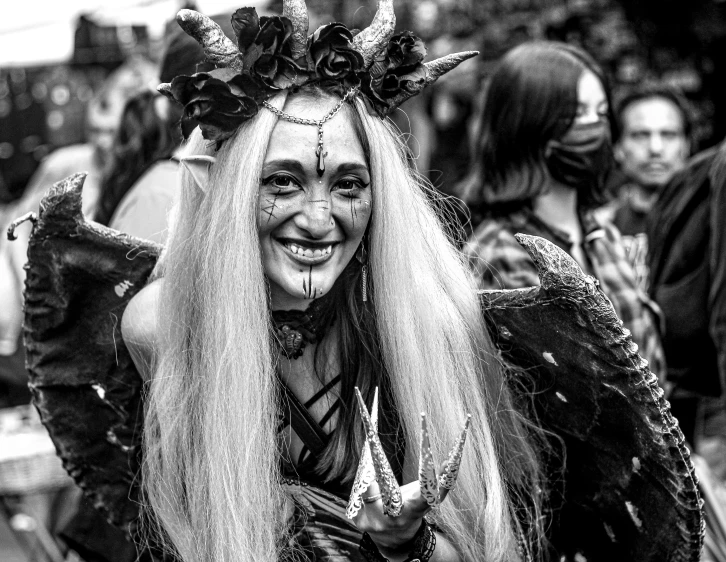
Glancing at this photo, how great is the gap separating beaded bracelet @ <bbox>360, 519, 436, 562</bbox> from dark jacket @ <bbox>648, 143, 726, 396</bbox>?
180cm

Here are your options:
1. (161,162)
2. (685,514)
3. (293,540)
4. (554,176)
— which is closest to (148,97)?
(161,162)

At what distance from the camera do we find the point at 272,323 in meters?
2.40

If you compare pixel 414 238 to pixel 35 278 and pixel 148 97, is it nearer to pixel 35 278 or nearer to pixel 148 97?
pixel 35 278

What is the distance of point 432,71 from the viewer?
2391 millimetres

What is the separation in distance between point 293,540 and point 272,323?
465 mm

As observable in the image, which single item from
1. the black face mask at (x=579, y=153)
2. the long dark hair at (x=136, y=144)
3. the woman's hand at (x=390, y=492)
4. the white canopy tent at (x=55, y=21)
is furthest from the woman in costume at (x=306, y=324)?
the white canopy tent at (x=55, y=21)

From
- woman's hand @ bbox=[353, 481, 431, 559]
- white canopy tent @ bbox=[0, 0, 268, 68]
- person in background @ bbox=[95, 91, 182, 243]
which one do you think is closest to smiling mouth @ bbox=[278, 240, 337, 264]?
woman's hand @ bbox=[353, 481, 431, 559]

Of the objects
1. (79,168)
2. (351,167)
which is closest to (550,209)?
(351,167)

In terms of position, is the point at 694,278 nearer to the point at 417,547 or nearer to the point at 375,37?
the point at 375,37

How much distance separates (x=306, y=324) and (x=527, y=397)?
53 centimetres

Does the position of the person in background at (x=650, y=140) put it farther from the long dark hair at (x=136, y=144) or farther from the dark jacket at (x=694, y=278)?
the long dark hair at (x=136, y=144)

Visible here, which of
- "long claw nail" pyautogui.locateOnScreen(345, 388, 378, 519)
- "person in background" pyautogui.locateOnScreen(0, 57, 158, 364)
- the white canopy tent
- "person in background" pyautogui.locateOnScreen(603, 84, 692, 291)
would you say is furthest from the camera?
the white canopy tent

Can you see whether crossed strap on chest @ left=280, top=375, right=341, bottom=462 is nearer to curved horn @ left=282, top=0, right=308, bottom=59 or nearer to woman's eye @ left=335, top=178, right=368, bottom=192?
woman's eye @ left=335, top=178, right=368, bottom=192

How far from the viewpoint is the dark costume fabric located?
2.18 metres
